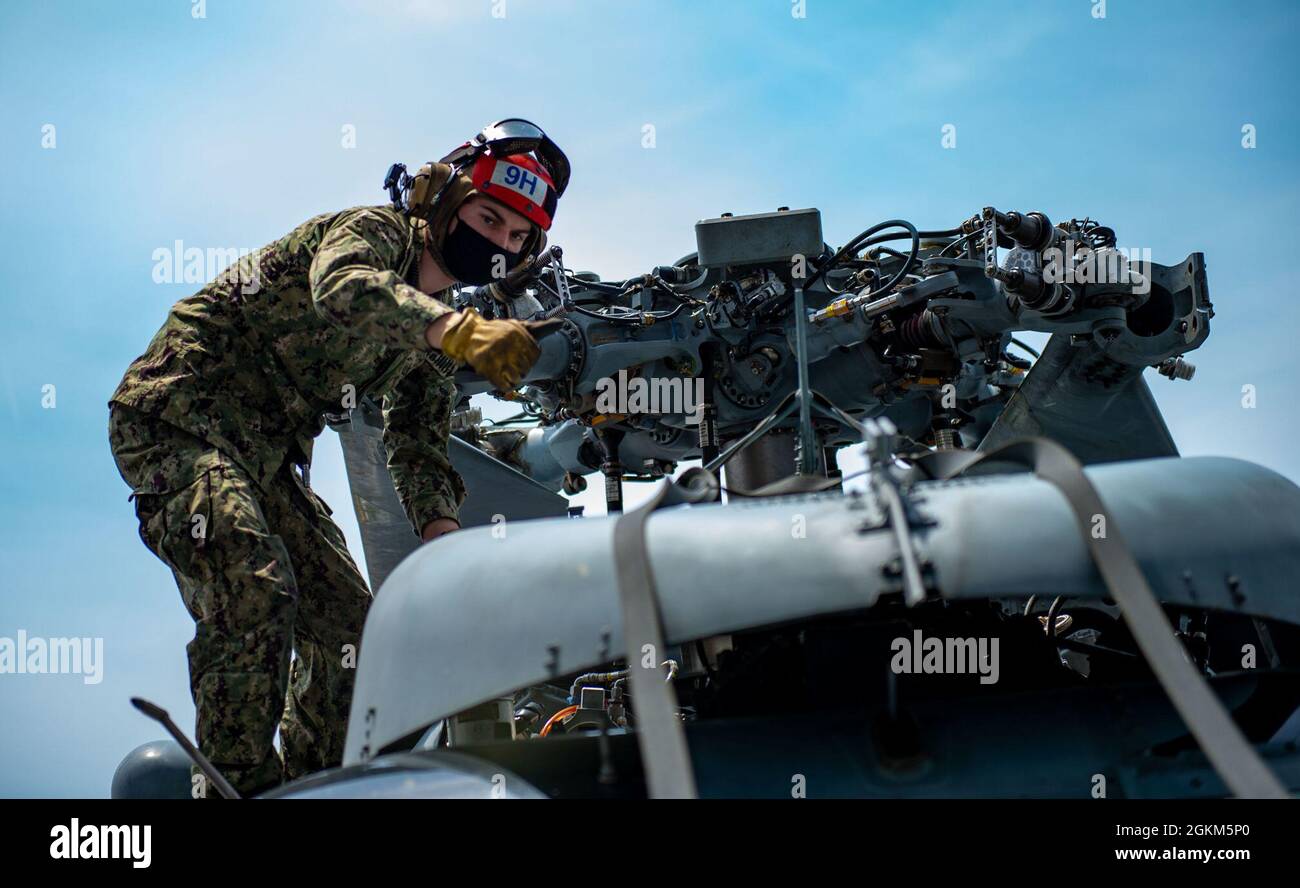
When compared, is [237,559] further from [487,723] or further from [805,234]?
[805,234]

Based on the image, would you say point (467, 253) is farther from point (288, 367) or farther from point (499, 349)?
point (499, 349)

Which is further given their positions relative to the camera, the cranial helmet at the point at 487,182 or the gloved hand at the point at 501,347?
the cranial helmet at the point at 487,182

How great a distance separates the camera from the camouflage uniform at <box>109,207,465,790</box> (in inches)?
128

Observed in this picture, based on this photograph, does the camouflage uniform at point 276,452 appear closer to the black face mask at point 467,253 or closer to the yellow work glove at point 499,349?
the black face mask at point 467,253

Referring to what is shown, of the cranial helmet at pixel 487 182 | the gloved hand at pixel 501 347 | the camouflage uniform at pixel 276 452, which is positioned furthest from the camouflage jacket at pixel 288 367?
the gloved hand at pixel 501 347

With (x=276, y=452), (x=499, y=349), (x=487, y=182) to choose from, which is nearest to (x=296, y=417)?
(x=276, y=452)

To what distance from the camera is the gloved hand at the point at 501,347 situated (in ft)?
8.59

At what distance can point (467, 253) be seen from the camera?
3.89 meters

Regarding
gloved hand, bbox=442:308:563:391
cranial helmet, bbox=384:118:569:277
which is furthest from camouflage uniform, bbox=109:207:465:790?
gloved hand, bbox=442:308:563:391

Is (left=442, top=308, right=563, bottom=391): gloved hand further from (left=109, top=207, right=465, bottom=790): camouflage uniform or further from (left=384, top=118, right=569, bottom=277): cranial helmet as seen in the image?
(left=384, top=118, right=569, bottom=277): cranial helmet

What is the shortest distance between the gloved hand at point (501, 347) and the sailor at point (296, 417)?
21cm

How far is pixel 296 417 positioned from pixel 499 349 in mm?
1485
